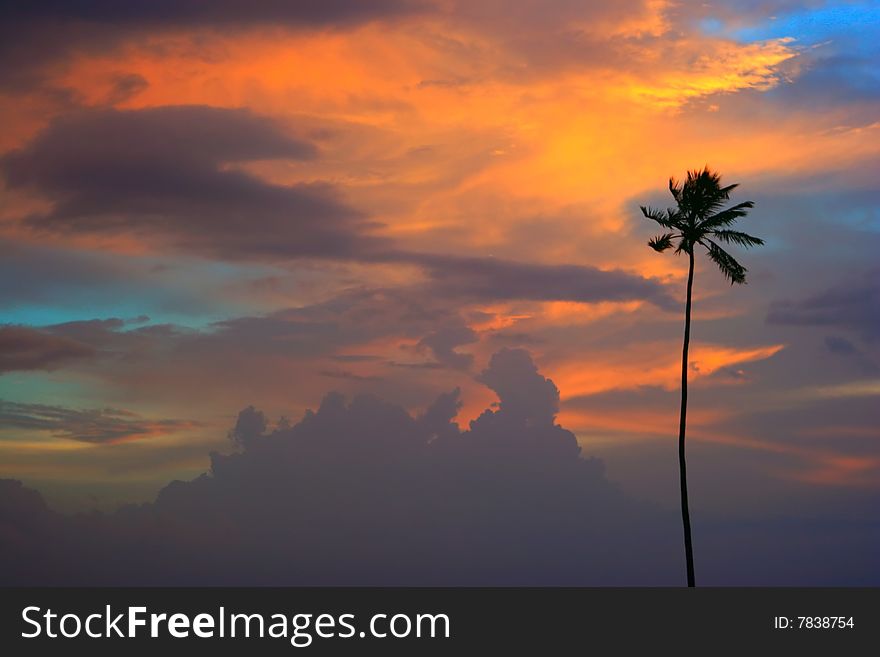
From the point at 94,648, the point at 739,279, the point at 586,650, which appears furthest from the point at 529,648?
the point at 739,279

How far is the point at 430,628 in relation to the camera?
59.7 m

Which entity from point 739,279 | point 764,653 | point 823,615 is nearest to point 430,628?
point 764,653

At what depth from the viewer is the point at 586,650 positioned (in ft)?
188

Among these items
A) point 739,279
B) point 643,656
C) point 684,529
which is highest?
point 739,279

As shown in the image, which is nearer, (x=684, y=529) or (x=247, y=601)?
(x=247, y=601)

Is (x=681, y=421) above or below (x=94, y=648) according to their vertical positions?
above

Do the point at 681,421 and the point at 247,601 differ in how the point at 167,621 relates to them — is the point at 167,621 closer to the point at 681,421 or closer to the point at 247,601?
the point at 247,601

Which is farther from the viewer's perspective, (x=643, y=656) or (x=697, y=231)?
(x=697, y=231)

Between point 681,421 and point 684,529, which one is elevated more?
point 681,421

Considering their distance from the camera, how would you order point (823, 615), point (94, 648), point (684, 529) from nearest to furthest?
point (94, 648), point (823, 615), point (684, 529)

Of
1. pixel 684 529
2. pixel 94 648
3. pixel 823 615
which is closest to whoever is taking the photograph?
pixel 94 648

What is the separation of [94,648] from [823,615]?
34757 millimetres

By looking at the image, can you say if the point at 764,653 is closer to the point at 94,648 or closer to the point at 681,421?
the point at 681,421

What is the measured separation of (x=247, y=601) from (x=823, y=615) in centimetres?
2897
